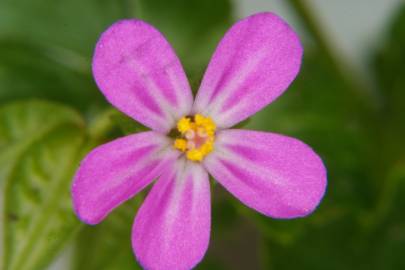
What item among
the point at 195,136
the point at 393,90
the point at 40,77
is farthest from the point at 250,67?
the point at 393,90

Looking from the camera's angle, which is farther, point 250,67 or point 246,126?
point 246,126

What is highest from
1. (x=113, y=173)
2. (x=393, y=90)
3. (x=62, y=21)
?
(x=113, y=173)

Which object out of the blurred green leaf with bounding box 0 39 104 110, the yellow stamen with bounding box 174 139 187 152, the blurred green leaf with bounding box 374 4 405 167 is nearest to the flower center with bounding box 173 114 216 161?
the yellow stamen with bounding box 174 139 187 152

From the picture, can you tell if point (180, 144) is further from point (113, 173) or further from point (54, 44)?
point (54, 44)

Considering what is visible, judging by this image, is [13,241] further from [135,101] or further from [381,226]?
[381,226]

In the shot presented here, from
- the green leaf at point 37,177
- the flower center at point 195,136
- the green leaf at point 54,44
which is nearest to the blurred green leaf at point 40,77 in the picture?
the green leaf at point 54,44

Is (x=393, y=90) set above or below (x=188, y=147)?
below

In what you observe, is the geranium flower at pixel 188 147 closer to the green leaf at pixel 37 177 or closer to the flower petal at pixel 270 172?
the flower petal at pixel 270 172

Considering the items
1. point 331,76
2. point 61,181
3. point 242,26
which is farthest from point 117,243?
point 331,76
